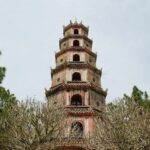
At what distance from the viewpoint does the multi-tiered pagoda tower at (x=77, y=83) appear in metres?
34.2

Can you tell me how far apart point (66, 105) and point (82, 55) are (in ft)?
20.5

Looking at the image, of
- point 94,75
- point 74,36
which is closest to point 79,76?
point 94,75

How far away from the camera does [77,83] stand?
36.3 m

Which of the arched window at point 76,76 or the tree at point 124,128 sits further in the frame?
the arched window at point 76,76

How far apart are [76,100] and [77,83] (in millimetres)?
1522

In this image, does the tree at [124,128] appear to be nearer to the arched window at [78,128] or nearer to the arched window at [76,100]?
the arched window at [78,128]

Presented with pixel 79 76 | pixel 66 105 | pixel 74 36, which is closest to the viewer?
pixel 66 105

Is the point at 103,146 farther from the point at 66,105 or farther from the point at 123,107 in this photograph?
the point at 66,105

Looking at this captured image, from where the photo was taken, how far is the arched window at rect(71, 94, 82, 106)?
36000 millimetres

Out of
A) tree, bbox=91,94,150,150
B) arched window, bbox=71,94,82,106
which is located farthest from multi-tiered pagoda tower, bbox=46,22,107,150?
tree, bbox=91,94,150,150

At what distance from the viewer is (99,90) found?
122ft

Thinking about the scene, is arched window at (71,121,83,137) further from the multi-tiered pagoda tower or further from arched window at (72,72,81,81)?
arched window at (72,72,81,81)

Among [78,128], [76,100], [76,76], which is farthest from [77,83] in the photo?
[78,128]

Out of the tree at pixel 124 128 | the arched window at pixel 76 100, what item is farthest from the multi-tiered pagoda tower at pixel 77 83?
the tree at pixel 124 128
